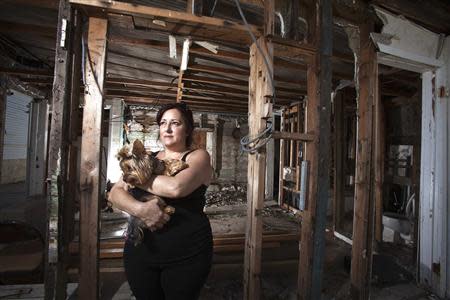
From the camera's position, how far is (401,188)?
525cm

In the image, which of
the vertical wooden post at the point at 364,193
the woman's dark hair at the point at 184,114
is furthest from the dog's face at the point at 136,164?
the vertical wooden post at the point at 364,193

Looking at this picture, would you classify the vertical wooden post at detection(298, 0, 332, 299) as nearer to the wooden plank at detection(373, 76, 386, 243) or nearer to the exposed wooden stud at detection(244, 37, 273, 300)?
the exposed wooden stud at detection(244, 37, 273, 300)

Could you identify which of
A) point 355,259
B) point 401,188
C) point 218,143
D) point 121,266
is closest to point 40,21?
point 121,266

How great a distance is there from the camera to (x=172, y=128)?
1.50 meters

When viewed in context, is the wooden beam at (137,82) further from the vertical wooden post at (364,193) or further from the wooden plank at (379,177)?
the wooden plank at (379,177)

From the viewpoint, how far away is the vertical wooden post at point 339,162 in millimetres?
4637

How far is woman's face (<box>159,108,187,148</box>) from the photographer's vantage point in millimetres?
1496

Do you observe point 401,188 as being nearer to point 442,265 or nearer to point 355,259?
point 442,265

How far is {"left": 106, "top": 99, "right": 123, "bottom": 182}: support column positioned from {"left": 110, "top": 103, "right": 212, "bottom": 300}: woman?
18.8 ft

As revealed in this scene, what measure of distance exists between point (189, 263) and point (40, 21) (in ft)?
9.99

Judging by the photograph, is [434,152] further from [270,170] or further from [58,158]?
[270,170]

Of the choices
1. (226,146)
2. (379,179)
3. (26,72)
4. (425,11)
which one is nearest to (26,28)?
(26,72)

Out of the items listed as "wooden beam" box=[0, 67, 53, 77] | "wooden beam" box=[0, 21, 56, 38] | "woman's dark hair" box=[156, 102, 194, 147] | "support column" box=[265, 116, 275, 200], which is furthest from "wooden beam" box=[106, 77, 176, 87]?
"support column" box=[265, 116, 275, 200]

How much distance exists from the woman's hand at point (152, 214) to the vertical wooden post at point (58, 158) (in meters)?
0.64
